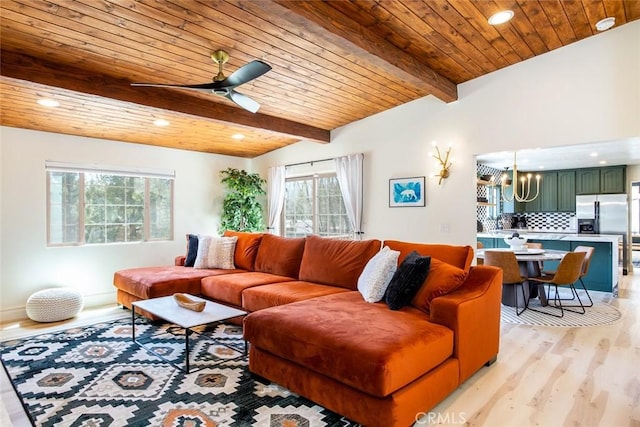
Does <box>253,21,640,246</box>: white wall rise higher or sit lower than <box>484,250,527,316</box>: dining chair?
higher

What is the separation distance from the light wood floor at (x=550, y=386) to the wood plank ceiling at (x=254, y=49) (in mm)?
2480

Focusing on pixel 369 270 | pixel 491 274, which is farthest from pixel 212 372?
pixel 491 274

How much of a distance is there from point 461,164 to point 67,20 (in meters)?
4.09

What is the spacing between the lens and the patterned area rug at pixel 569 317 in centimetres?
395

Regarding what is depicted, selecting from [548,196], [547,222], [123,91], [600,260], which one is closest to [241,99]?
[123,91]

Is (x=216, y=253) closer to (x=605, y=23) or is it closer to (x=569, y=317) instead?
(x=569, y=317)

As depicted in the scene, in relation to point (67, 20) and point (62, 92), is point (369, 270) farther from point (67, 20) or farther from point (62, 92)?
point (62, 92)

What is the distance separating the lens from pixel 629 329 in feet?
12.2

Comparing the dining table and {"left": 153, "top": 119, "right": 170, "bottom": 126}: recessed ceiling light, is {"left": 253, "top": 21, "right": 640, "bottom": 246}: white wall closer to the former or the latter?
the dining table

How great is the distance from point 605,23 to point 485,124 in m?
1.35

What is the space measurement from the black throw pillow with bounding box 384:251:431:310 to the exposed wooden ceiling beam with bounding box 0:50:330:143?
9.61ft

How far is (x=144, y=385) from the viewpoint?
8.32 feet

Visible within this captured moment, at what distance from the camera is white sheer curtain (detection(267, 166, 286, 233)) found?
255 inches

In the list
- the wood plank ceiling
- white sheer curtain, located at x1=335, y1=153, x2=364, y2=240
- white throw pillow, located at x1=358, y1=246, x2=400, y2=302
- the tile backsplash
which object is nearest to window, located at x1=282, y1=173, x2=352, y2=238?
white sheer curtain, located at x1=335, y1=153, x2=364, y2=240
